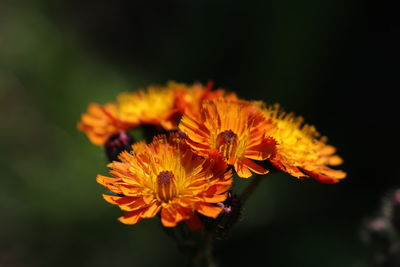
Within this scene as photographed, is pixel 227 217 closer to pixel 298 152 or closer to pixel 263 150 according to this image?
pixel 263 150

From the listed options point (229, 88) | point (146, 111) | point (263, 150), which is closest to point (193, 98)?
point (146, 111)

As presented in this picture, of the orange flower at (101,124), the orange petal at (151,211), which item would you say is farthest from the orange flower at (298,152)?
the orange flower at (101,124)

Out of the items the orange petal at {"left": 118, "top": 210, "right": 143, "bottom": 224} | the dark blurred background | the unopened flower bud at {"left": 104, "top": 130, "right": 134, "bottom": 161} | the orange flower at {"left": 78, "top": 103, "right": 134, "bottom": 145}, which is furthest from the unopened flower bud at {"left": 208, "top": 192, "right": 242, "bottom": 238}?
the dark blurred background

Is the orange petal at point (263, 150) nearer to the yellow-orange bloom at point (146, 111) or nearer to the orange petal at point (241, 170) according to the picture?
the orange petal at point (241, 170)

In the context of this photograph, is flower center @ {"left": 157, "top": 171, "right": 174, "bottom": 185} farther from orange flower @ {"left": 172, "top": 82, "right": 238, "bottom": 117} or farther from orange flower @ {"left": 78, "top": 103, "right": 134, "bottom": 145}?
orange flower @ {"left": 78, "top": 103, "right": 134, "bottom": 145}

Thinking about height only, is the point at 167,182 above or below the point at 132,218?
above

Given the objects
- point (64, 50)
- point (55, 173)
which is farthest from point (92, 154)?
point (64, 50)
